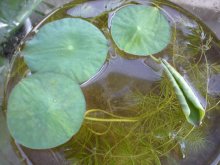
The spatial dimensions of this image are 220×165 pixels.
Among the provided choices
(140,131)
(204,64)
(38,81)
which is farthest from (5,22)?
(204,64)

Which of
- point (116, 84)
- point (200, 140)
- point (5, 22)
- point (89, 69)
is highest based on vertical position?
point (5, 22)

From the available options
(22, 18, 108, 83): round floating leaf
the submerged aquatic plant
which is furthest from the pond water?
(22, 18, 108, 83): round floating leaf

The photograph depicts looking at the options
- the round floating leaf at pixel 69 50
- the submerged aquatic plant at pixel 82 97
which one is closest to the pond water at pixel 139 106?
the submerged aquatic plant at pixel 82 97

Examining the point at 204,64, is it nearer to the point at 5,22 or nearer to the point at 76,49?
the point at 76,49

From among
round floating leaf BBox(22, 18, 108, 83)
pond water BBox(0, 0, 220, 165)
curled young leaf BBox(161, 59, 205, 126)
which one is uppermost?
round floating leaf BBox(22, 18, 108, 83)

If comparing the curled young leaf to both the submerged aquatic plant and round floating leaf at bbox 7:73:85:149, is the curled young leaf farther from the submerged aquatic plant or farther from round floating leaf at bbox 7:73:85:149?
round floating leaf at bbox 7:73:85:149

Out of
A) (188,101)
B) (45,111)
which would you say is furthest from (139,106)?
(45,111)

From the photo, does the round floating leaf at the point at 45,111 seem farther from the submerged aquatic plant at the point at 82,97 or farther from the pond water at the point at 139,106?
the pond water at the point at 139,106
